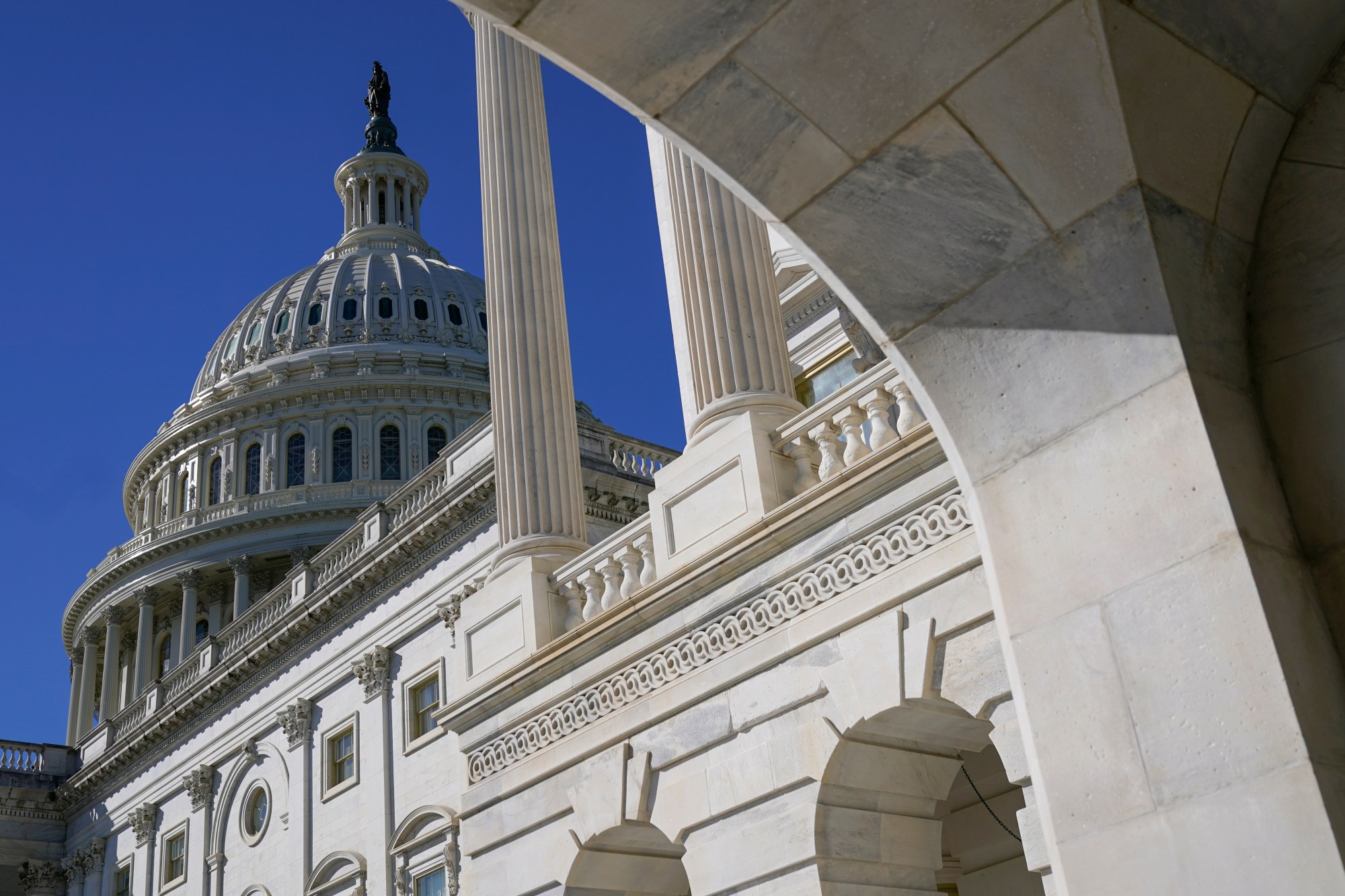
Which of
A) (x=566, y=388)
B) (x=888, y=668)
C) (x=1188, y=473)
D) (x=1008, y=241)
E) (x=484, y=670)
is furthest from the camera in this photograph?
(x=566, y=388)

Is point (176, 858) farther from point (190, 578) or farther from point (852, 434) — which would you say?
point (852, 434)

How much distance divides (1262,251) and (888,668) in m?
6.07

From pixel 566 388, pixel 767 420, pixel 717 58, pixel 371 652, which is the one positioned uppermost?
pixel 371 652

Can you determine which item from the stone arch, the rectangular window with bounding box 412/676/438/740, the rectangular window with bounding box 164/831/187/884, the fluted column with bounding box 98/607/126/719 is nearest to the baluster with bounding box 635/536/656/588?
the rectangular window with bounding box 412/676/438/740

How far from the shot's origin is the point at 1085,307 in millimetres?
4945

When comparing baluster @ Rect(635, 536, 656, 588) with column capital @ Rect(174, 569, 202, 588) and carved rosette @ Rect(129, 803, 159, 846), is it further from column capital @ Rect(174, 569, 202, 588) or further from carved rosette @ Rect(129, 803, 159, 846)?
column capital @ Rect(174, 569, 202, 588)

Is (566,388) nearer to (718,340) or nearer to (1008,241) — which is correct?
(718,340)

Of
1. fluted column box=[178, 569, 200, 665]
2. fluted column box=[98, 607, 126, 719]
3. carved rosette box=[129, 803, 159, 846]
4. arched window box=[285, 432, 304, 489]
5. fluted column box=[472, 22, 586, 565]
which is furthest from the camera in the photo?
fluted column box=[98, 607, 126, 719]

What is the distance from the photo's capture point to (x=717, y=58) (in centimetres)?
534

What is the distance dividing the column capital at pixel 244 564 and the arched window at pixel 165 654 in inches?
273

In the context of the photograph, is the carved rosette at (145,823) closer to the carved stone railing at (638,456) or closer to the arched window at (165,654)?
Answer: the carved stone railing at (638,456)

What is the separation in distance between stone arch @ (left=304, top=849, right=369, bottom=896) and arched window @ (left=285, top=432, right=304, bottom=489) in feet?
127

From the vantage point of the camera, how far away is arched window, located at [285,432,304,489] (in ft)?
240

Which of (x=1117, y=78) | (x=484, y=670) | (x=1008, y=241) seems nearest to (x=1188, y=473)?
(x=1008, y=241)
